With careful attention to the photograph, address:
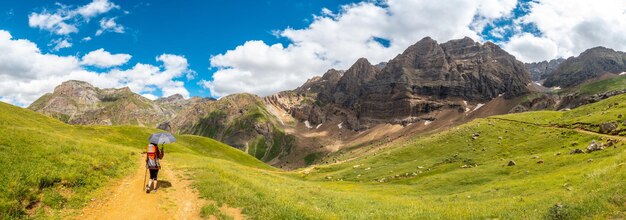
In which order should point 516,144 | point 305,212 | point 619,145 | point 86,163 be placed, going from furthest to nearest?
point 516,144, point 619,145, point 86,163, point 305,212

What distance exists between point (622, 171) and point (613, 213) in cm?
942

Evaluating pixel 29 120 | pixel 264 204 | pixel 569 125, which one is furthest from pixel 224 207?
pixel 569 125

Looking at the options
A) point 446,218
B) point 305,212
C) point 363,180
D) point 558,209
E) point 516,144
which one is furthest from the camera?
point 516,144

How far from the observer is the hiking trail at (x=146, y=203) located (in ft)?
71.4

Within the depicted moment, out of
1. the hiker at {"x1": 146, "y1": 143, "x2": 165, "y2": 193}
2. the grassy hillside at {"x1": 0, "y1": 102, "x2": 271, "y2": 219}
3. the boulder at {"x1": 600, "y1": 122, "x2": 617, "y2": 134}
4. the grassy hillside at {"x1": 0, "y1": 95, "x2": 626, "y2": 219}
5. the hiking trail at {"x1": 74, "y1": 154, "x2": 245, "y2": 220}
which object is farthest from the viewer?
the boulder at {"x1": 600, "y1": 122, "x2": 617, "y2": 134}

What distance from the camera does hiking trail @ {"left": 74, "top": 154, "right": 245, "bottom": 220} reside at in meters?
21.8

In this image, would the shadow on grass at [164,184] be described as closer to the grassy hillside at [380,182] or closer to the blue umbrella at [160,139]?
the grassy hillside at [380,182]

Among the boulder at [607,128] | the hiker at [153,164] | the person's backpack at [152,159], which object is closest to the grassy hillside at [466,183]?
the hiker at [153,164]

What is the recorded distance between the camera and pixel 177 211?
74.7 ft

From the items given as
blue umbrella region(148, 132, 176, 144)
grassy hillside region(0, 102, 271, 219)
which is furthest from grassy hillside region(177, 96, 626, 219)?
grassy hillside region(0, 102, 271, 219)

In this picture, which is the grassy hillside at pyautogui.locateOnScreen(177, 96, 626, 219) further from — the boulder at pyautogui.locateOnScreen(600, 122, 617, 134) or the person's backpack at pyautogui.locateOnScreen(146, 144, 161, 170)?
the boulder at pyautogui.locateOnScreen(600, 122, 617, 134)

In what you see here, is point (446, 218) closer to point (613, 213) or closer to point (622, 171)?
point (613, 213)

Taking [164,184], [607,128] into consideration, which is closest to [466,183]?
[607,128]

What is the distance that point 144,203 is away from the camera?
2417cm
